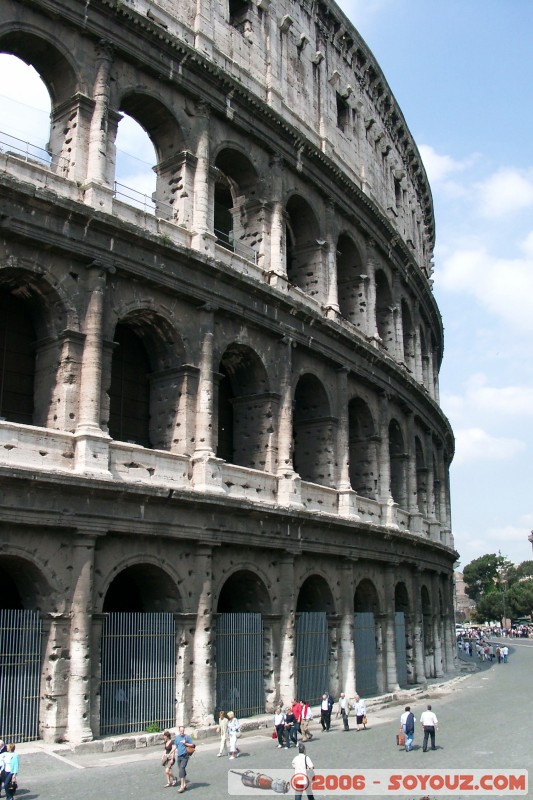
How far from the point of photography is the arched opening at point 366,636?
2139cm

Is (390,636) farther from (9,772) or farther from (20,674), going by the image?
(9,772)

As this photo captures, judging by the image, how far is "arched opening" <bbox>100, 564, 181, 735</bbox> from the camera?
14578 millimetres

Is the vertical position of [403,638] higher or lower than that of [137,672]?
higher

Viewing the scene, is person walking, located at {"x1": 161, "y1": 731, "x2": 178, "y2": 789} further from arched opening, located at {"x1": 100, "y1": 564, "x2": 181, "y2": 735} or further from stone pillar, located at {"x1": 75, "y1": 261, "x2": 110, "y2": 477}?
stone pillar, located at {"x1": 75, "y1": 261, "x2": 110, "y2": 477}

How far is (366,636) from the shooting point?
21.9m

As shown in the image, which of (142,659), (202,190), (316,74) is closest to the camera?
(142,659)

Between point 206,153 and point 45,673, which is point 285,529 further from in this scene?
point 206,153

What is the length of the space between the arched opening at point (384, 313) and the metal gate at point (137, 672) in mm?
14226

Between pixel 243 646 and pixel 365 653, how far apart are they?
18.2ft

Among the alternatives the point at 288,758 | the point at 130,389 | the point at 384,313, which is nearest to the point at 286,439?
the point at 130,389

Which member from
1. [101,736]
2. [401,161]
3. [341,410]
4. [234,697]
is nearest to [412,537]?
[341,410]

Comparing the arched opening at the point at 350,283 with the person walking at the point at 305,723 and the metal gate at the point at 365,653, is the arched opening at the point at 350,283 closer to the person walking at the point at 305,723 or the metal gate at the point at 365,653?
the metal gate at the point at 365,653

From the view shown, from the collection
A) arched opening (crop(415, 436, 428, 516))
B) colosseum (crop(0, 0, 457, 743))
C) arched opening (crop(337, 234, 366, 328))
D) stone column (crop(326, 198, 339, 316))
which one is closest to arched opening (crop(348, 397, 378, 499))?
colosseum (crop(0, 0, 457, 743))

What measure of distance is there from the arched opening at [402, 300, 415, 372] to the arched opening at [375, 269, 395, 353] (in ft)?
7.21
